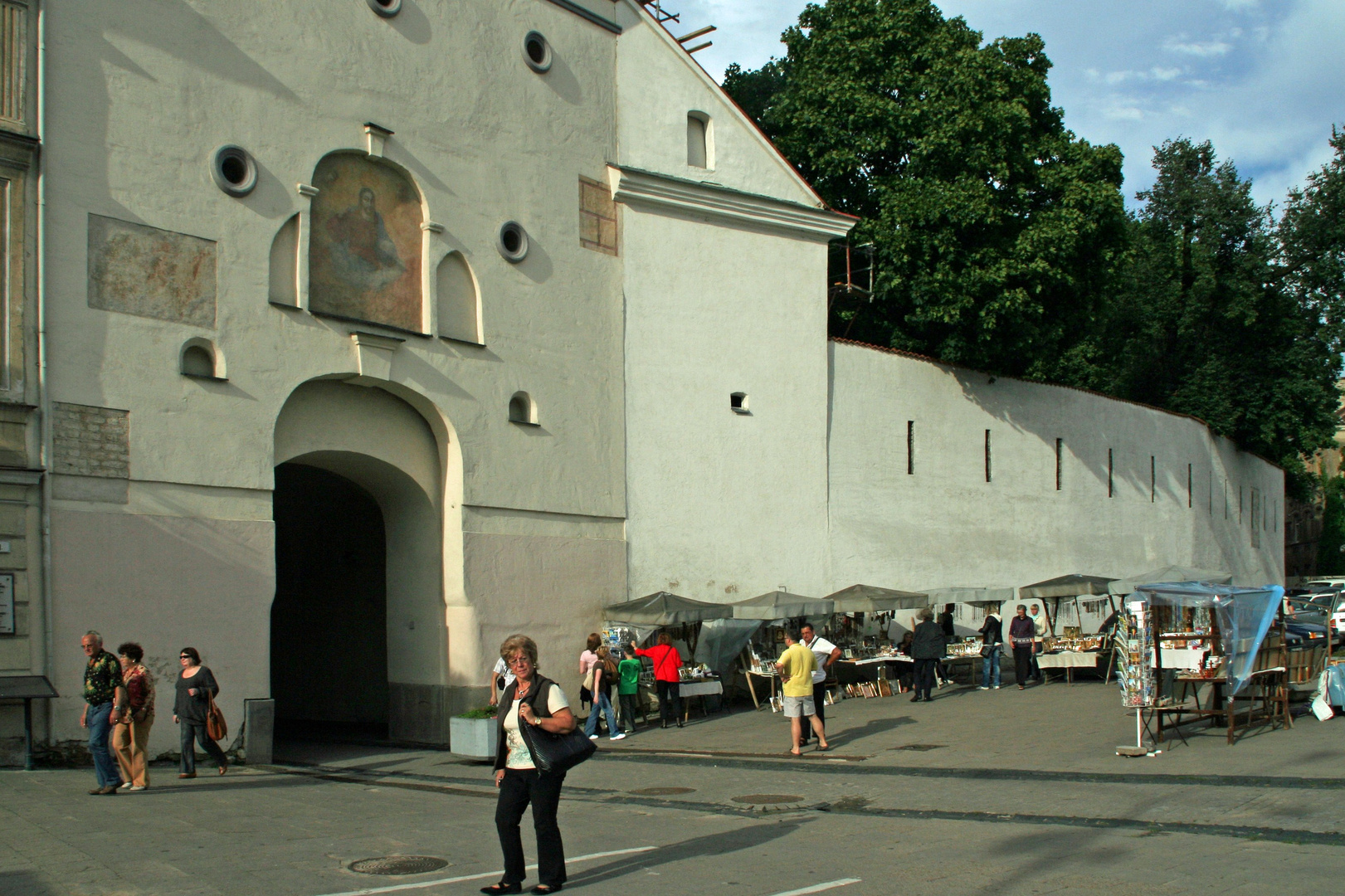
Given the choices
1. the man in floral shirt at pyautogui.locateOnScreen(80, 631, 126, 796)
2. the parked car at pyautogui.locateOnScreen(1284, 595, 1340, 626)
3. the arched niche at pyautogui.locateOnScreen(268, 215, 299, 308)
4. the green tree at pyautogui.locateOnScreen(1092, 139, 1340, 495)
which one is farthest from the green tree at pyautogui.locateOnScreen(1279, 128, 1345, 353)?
the man in floral shirt at pyautogui.locateOnScreen(80, 631, 126, 796)

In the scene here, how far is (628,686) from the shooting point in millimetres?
20000

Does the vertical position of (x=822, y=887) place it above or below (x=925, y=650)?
below

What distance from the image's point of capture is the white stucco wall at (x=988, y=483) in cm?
2672

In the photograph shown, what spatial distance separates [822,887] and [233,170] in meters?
13.7

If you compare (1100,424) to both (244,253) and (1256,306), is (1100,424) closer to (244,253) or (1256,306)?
(1256,306)

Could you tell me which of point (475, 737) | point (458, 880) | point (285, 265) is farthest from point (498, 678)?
point (458, 880)

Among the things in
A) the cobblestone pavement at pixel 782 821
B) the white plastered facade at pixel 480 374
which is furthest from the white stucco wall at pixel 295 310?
the cobblestone pavement at pixel 782 821

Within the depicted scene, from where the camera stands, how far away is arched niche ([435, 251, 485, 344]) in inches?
805

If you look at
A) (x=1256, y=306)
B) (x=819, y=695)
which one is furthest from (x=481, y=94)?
(x=1256, y=306)

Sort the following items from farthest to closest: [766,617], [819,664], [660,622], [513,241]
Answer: [766,617]
[513,241]
[660,622]
[819,664]

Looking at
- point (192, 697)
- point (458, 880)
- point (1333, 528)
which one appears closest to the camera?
point (458, 880)

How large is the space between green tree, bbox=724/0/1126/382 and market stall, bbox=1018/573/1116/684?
5.30 m

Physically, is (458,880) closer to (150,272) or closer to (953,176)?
(150,272)

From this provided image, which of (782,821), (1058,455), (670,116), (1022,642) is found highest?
(670,116)
